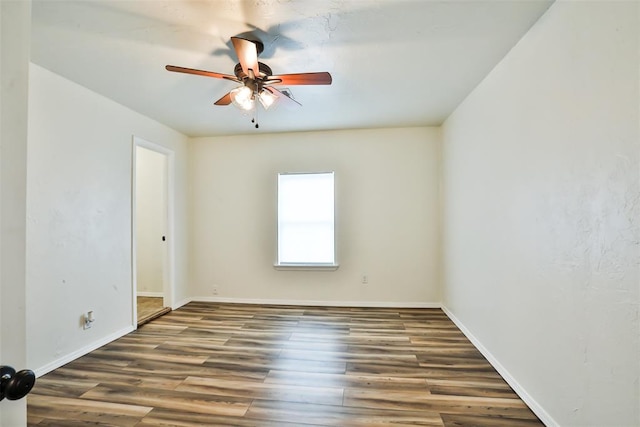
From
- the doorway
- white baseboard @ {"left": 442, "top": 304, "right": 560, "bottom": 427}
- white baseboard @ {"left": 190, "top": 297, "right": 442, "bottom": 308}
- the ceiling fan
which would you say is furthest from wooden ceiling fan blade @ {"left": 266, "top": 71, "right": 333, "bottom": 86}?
the doorway

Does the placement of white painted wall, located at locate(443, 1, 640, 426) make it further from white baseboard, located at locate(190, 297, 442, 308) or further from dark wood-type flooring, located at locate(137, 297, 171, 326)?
dark wood-type flooring, located at locate(137, 297, 171, 326)

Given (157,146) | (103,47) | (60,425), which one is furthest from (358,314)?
(103,47)

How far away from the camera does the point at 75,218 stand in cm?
279

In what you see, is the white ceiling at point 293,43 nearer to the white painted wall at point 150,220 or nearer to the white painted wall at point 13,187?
the white painted wall at point 13,187

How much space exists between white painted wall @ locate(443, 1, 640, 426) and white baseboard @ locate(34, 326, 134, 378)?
3.73 metres

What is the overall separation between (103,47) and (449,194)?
12.2 ft

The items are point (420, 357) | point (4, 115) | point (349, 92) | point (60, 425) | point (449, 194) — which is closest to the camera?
point (4, 115)

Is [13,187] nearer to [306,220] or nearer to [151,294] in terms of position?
[306,220]

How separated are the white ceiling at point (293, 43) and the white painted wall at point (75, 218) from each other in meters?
0.27

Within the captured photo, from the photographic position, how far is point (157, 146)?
12.8 feet

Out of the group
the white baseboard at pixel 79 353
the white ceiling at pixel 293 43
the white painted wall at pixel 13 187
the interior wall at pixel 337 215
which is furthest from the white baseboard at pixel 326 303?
the white painted wall at pixel 13 187

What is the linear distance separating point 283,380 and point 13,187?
2.27m

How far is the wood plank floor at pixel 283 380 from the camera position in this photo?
1.97 metres

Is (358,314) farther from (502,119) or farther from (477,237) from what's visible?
(502,119)
